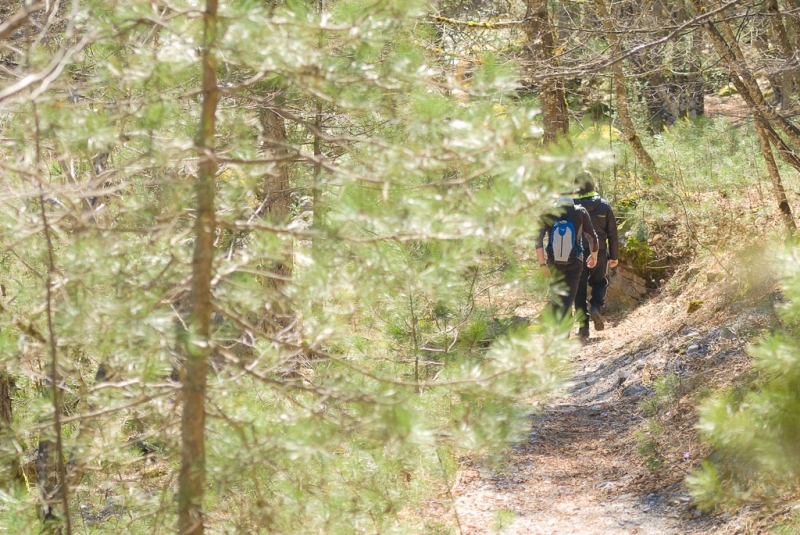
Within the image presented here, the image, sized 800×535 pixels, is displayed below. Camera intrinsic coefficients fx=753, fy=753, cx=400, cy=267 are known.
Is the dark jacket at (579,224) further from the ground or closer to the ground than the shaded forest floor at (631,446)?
further from the ground

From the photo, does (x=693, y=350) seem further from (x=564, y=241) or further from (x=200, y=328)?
(x=200, y=328)

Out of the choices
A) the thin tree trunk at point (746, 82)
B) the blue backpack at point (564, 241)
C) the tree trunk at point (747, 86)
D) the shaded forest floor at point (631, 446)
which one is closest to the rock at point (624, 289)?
the shaded forest floor at point (631, 446)

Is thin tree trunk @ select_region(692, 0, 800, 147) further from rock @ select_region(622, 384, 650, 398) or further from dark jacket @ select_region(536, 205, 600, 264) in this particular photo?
rock @ select_region(622, 384, 650, 398)

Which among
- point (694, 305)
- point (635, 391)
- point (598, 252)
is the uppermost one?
point (598, 252)

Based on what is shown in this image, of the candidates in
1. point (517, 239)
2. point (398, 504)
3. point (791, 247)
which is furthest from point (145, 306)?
→ point (791, 247)

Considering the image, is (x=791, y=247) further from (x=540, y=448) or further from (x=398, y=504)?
(x=540, y=448)

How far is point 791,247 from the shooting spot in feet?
9.62

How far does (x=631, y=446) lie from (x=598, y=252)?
2.56 m

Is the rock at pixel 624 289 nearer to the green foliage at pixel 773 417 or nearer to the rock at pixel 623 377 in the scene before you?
the rock at pixel 623 377

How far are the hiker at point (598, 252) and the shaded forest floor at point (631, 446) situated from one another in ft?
2.24

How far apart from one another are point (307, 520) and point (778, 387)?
6.84 feet

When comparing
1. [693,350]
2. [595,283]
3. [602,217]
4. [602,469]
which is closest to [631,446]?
[602,469]

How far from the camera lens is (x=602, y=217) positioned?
332 inches

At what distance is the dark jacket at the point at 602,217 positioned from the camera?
325 inches
